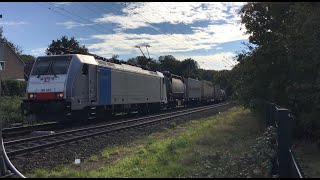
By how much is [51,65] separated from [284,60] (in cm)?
1204

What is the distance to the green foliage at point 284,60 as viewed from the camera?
10.9m

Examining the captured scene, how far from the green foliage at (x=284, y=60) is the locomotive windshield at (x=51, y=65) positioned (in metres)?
8.00

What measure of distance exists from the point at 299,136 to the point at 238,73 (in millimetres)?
6632

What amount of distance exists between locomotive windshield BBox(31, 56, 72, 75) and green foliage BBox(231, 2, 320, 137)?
26.2 feet

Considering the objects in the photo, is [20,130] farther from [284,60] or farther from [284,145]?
[284,145]

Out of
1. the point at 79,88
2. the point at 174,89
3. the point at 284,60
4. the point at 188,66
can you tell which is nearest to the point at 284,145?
the point at 284,60

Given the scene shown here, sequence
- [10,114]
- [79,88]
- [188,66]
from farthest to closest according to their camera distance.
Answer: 1. [188,66]
2. [10,114]
3. [79,88]

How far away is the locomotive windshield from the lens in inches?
822

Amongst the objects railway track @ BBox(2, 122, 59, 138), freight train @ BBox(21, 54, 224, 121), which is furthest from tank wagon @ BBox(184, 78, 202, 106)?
railway track @ BBox(2, 122, 59, 138)

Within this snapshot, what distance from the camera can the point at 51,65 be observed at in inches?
837

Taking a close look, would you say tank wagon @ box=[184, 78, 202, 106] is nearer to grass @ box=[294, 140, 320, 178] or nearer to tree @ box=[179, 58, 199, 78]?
grass @ box=[294, 140, 320, 178]

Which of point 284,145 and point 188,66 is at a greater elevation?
point 188,66

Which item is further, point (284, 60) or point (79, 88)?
point (79, 88)

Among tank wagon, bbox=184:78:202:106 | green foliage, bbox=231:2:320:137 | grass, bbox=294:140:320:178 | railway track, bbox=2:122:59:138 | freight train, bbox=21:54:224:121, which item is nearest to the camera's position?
grass, bbox=294:140:320:178
